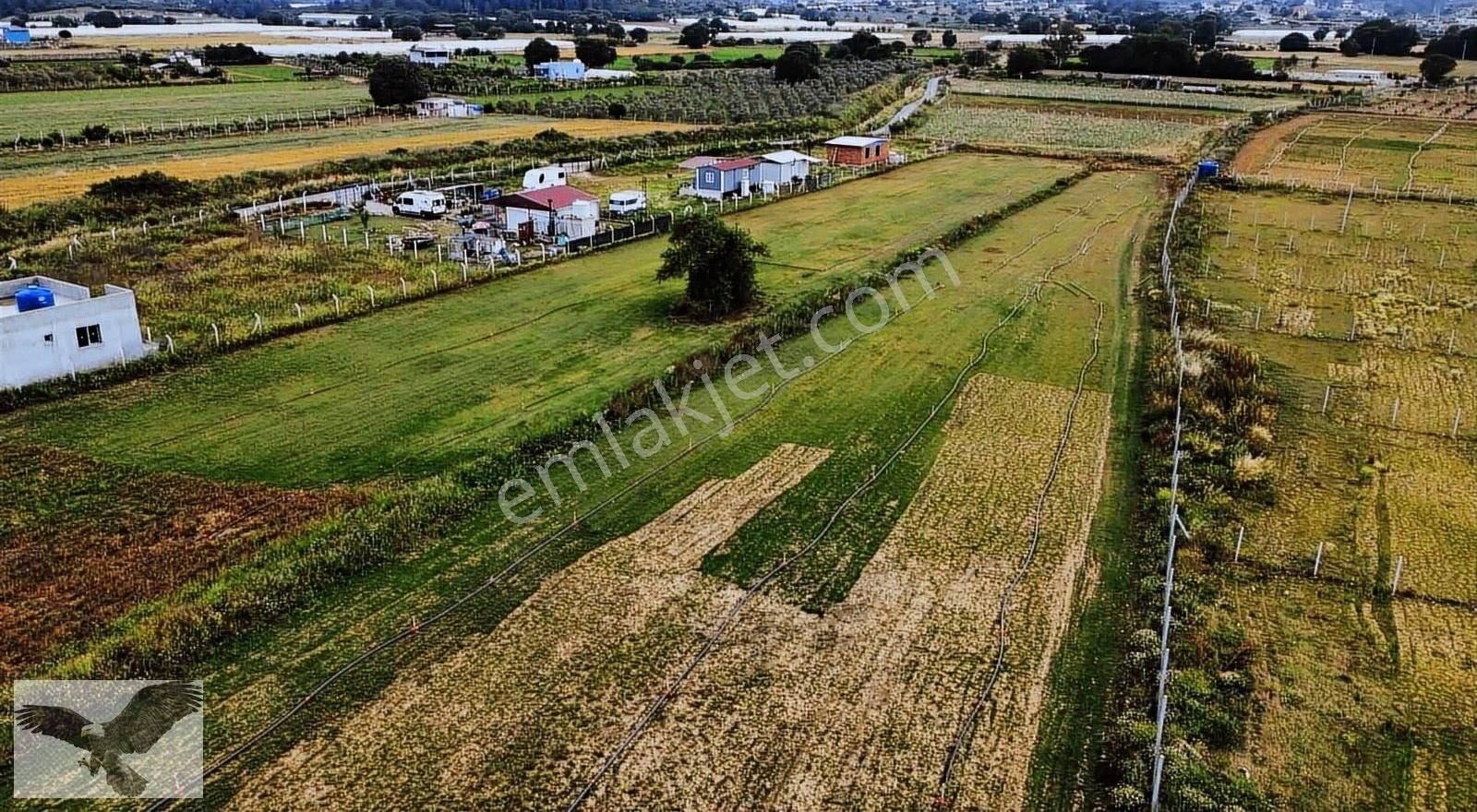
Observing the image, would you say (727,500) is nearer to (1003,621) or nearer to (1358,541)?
(1003,621)

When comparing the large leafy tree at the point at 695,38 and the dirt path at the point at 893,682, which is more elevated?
the large leafy tree at the point at 695,38

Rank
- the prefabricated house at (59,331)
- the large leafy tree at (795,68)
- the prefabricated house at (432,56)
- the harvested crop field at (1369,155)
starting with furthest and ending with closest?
the prefabricated house at (432,56) → the large leafy tree at (795,68) → the harvested crop field at (1369,155) → the prefabricated house at (59,331)

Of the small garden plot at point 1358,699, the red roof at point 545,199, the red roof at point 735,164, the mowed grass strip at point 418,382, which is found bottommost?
the small garden plot at point 1358,699

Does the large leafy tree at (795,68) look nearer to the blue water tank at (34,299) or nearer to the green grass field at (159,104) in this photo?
the green grass field at (159,104)

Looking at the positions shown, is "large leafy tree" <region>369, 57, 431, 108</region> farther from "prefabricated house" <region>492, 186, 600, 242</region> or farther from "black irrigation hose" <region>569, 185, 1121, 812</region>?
"black irrigation hose" <region>569, 185, 1121, 812</region>

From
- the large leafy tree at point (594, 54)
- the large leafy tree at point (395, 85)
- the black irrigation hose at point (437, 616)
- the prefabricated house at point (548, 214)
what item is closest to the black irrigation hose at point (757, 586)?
the black irrigation hose at point (437, 616)

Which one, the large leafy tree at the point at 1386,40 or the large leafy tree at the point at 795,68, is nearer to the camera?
the large leafy tree at the point at 795,68

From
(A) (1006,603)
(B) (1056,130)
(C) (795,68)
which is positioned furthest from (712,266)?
(C) (795,68)
